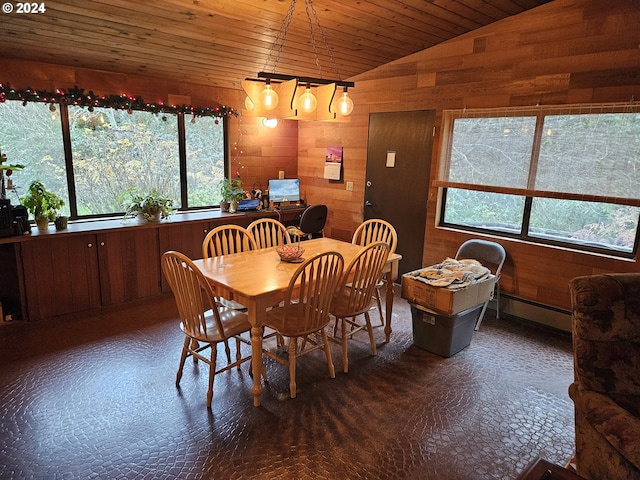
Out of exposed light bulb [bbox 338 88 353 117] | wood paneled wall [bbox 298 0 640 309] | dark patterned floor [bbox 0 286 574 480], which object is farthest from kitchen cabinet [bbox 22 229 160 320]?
wood paneled wall [bbox 298 0 640 309]

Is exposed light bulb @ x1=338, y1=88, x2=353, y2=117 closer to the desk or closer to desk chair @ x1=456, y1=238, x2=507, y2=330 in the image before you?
the desk

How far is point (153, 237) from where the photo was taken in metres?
4.10

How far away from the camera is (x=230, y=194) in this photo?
4.81 metres

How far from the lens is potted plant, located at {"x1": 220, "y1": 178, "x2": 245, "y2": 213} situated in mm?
4818

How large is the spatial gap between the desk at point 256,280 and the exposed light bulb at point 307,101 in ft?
3.47

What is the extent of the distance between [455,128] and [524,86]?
71 centimetres

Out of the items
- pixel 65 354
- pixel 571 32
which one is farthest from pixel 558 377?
pixel 65 354

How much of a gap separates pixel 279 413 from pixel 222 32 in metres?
2.99

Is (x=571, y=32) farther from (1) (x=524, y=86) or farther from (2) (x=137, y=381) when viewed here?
(2) (x=137, y=381)

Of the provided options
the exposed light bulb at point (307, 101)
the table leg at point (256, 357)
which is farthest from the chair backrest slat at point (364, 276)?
the exposed light bulb at point (307, 101)

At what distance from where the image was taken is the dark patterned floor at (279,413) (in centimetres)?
202

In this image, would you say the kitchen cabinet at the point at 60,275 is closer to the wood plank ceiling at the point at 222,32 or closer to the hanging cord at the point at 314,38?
the wood plank ceiling at the point at 222,32

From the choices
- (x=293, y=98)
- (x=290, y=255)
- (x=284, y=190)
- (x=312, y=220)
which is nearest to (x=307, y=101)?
(x=293, y=98)

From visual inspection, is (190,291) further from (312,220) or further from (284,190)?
(284,190)
